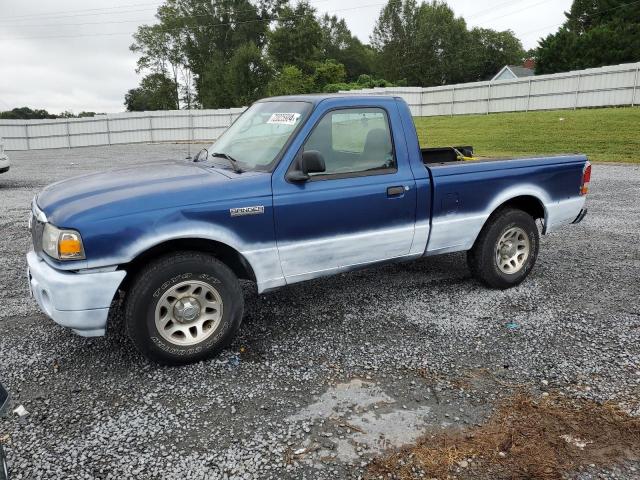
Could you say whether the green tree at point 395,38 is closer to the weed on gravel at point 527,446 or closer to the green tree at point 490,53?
the green tree at point 490,53

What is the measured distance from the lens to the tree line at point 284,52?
54.4 m

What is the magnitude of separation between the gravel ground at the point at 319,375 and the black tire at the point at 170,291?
0.14 metres

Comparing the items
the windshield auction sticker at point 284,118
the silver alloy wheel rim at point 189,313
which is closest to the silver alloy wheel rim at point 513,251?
the windshield auction sticker at point 284,118

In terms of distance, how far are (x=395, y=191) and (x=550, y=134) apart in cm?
1888

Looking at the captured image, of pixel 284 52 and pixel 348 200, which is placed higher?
→ pixel 284 52

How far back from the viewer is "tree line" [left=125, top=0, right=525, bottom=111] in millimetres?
54406

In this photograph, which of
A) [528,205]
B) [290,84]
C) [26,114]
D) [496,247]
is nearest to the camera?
[496,247]

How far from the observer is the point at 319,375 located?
3672 millimetres

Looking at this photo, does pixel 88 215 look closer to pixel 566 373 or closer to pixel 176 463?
pixel 176 463

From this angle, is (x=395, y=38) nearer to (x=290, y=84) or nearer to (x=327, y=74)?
(x=327, y=74)

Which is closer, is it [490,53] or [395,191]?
[395,191]

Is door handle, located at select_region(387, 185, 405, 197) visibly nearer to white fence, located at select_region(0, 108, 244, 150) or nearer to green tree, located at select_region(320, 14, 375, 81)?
white fence, located at select_region(0, 108, 244, 150)

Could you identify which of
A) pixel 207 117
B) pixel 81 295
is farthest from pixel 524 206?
pixel 207 117

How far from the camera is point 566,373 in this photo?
365 centimetres
